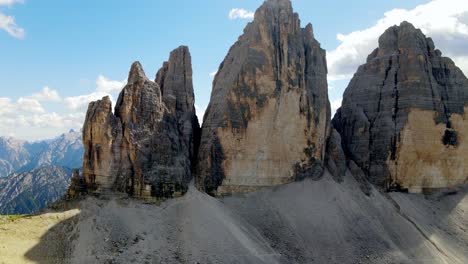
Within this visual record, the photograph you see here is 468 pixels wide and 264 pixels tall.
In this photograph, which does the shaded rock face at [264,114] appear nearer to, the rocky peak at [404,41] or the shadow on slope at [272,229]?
the shadow on slope at [272,229]

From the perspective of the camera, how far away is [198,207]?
4272 cm

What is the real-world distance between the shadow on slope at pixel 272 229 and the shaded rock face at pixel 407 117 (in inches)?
146

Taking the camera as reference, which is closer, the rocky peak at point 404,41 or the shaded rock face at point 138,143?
the shaded rock face at point 138,143

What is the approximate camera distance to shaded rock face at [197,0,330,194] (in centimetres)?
4900

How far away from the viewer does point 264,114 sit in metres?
50.5

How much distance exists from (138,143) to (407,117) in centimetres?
3391

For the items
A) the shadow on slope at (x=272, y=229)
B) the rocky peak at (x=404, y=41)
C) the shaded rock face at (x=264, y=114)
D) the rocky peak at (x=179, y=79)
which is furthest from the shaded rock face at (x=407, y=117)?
the rocky peak at (x=179, y=79)

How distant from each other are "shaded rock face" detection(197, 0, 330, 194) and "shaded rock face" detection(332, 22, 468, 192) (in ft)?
27.4

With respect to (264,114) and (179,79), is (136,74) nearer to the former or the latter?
(179,79)

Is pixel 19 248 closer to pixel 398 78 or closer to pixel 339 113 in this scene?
pixel 339 113

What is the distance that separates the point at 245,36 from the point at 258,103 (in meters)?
8.53

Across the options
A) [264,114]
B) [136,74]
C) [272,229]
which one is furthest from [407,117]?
[136,74]

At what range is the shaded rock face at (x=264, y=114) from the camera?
49000 millimetres

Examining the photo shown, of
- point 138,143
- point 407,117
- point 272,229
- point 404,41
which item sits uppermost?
point 404,41
